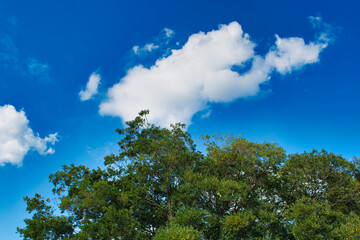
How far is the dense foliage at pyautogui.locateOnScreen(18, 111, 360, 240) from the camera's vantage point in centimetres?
2245

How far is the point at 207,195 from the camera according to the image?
2508cm

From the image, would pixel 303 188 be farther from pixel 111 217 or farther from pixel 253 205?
pixel 111 217

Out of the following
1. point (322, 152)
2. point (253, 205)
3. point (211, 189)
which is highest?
point (322, 152)

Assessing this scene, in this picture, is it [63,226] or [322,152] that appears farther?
[322,152]

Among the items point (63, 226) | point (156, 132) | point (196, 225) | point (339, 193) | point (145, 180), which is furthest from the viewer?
point (156, 132)

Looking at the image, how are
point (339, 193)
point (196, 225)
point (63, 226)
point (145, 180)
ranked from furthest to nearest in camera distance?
point (145, 180), point (339, 193), point (63, 226), point (196, 225)

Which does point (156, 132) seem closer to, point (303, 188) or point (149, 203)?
point (149, 203)

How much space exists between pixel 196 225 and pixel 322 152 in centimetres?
1593

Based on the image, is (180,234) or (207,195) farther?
(207,195)

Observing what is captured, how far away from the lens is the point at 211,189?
2356 centimetres

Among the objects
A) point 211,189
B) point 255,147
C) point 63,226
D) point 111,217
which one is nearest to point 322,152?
point 255,147

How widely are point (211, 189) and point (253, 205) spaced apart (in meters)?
5.30

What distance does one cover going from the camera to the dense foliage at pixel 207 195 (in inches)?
884

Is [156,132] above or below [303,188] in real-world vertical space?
above
